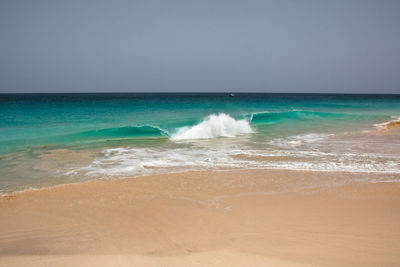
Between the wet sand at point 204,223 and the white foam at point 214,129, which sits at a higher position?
the white foam at point 214,129

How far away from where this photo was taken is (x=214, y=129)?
14.6 meters

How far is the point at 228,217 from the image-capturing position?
3.79m

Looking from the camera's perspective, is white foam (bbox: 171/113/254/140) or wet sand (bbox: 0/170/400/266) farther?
white foam (bbox: 171/113/254/140)

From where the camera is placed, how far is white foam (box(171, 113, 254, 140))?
44.8 feet

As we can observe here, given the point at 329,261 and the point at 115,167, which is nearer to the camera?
the point at 329,261

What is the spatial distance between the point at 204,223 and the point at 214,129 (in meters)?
11.1

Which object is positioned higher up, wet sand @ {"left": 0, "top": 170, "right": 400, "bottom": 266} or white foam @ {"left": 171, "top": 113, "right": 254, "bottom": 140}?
white foam @ {"left": 171, "top": 113, "right": 254, "bottom": 140}

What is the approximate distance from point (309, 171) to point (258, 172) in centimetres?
121

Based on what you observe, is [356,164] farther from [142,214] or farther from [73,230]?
[73,230]

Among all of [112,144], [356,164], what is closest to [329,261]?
[356,164]

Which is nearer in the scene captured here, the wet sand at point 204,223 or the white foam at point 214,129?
the wet sand at point 204,223

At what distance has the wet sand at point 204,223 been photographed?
2693mm

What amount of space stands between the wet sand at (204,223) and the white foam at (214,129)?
8.00 meters

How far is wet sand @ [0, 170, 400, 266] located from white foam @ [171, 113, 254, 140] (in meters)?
8.00
